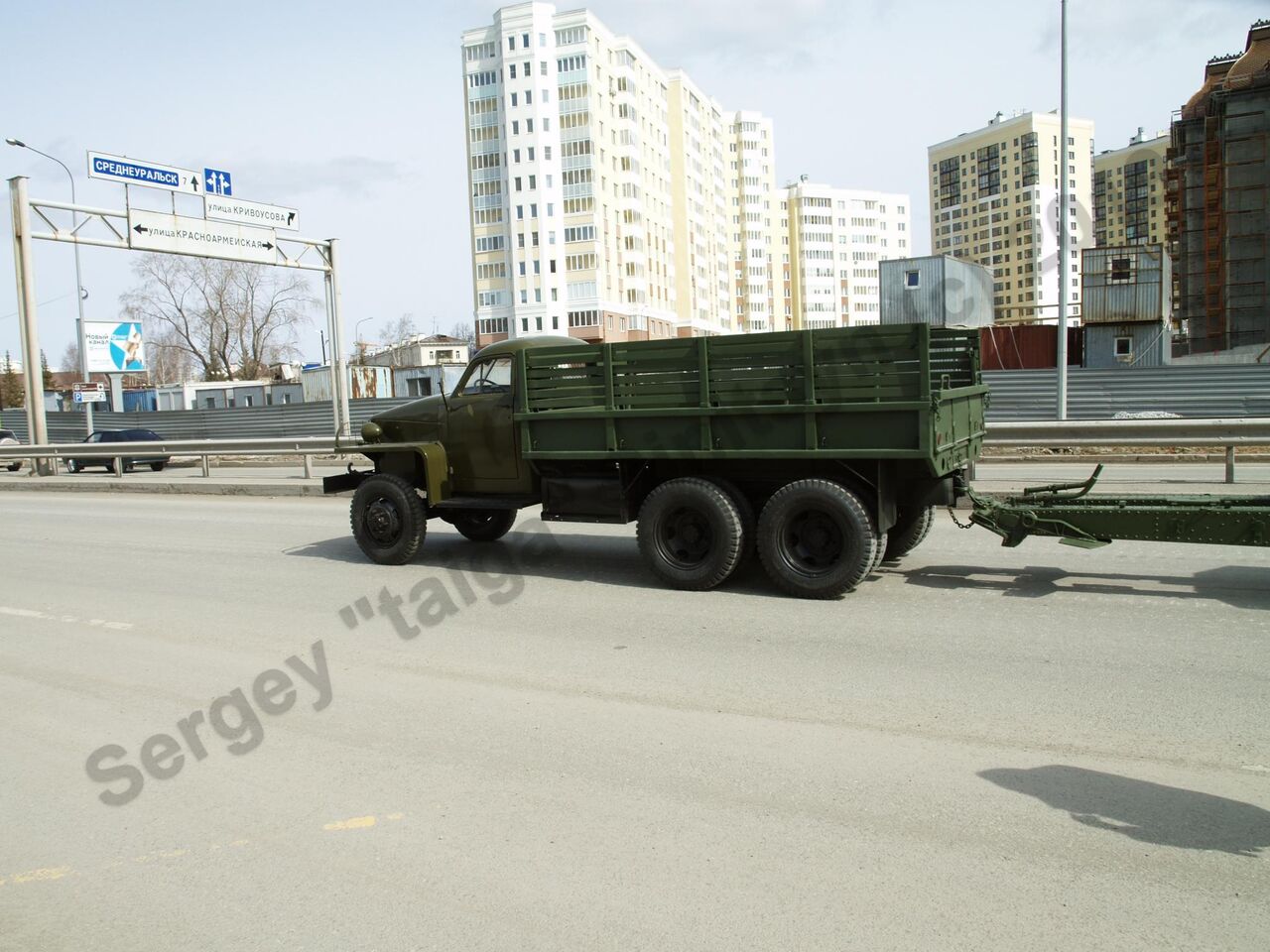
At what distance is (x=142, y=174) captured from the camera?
24281mm

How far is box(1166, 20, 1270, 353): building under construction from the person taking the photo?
58875 mm

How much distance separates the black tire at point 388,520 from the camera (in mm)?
9820

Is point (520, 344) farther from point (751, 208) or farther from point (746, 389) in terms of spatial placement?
point (751, 208)

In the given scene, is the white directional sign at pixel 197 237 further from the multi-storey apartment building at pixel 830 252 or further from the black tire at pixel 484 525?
the multi-storey apartment building at pixel 830 252

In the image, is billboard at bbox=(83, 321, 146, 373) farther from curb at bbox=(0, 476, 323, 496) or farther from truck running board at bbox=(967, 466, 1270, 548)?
truck running board at bbox=(967, 466, 1270, 548)

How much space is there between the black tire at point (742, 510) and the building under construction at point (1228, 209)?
62.3m

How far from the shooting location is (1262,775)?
164 inches

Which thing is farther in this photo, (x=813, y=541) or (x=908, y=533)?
(x=908, y=533)

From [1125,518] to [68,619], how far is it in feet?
27.6

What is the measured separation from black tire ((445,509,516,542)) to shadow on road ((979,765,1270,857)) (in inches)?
287

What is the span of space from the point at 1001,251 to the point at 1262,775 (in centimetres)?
14220

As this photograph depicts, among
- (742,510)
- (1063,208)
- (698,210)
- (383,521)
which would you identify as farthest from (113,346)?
(698,210)

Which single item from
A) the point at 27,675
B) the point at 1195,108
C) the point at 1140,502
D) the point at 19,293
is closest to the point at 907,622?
the point at 1140,502

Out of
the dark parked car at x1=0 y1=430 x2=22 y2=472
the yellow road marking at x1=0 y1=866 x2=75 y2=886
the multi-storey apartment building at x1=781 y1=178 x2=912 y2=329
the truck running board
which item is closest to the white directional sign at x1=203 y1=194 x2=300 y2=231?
the dark parked car at x1=0 y1=430 x2=22 y2=472
